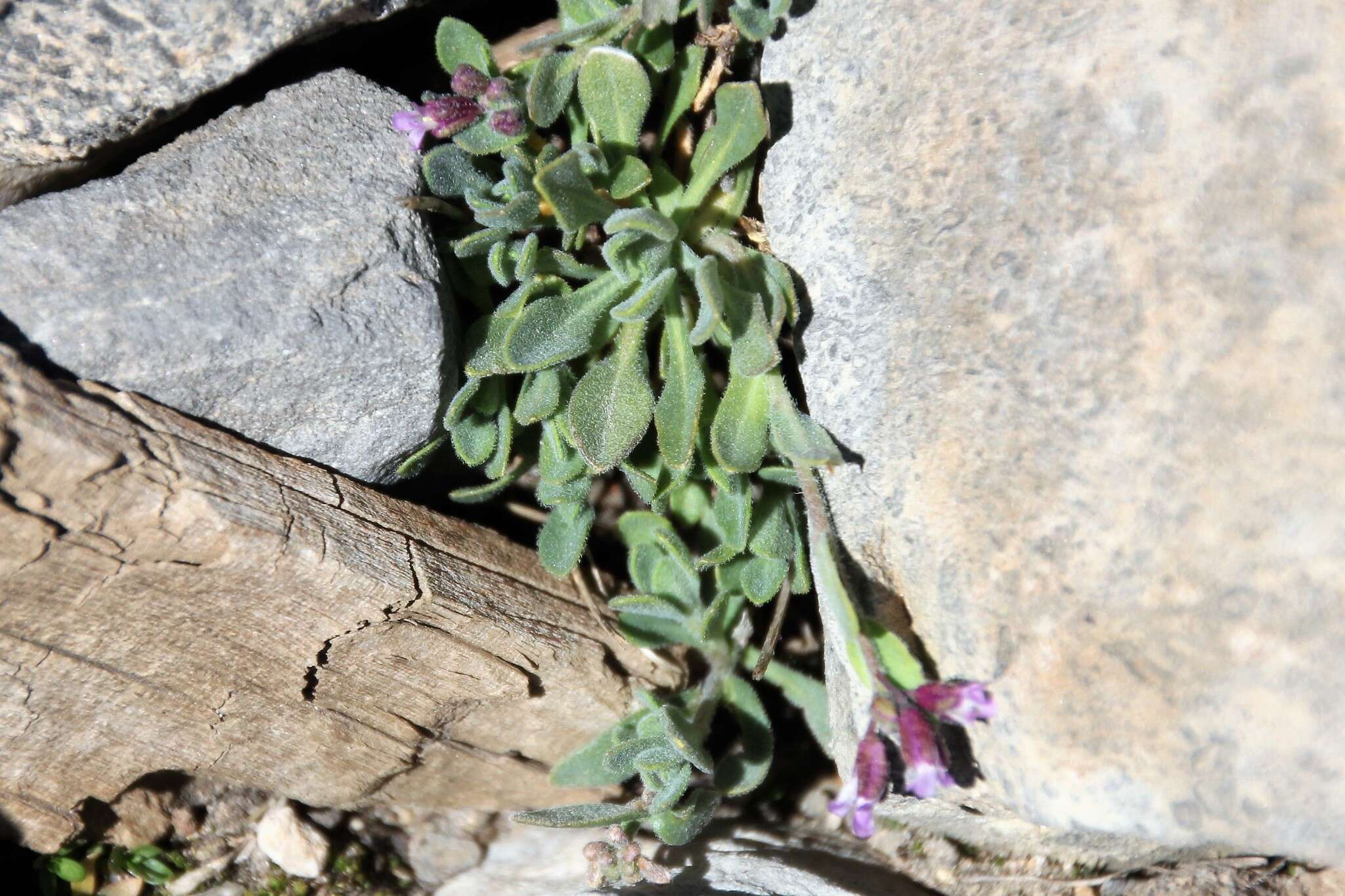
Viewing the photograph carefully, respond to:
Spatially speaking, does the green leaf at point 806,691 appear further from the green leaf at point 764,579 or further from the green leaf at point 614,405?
the green leaf at point 614,405

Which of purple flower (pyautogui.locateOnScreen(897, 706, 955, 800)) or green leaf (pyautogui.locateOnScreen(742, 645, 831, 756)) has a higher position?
green leaf (pyautogui.locateOnScreen(742, 645, 831, 756))

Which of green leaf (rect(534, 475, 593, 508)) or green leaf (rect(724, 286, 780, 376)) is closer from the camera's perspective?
green leaf (rect(724, 286, 780, 376))

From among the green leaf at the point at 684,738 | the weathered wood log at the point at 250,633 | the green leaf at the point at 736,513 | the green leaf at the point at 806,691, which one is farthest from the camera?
the green leaf at the point at 806,691

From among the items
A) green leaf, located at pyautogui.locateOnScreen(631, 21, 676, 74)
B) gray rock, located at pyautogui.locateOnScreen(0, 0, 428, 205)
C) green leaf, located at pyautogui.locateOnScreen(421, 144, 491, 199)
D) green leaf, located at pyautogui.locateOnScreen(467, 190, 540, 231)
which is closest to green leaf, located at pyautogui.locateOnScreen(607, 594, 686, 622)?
green leaf, located at pyautogui.locateOnScreen(467, 190, 540, 231)

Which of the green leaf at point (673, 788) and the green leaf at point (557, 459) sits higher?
the green leaf at point (557, 459)

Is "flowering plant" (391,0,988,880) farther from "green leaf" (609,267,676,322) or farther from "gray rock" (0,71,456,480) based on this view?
"gray rock" (0,71,456,480)

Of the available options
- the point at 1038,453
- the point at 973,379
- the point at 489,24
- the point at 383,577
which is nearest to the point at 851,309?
the point at 973,379

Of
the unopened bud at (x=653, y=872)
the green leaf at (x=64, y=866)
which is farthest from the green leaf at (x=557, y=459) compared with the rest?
the green leaf at (x=64, y=866)

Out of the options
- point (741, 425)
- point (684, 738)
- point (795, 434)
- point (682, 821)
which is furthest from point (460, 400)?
point (682, 821)
